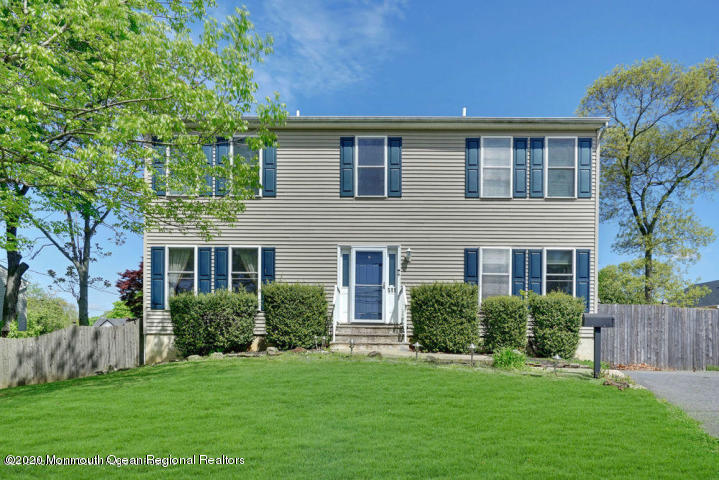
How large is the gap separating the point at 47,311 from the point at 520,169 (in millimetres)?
19686

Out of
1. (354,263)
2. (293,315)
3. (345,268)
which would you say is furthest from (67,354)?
(354,263)

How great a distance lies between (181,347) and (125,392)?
3.60 meters

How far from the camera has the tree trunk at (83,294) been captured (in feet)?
53.8

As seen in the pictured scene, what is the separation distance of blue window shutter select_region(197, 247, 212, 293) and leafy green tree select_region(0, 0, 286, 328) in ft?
4.57

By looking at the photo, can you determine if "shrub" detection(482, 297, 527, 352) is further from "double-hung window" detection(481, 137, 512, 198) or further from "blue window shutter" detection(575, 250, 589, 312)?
"double-hung window" detection(481, 137, 512, 198)

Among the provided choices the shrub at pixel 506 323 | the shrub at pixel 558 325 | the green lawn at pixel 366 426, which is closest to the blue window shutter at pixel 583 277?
the shrub at pixel 558 325

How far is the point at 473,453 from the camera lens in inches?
173

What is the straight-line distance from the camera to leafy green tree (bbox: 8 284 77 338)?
18391 mm

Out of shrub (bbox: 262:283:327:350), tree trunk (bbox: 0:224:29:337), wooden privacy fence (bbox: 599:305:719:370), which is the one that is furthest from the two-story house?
tree trunk (bbox: 0:224:29:337)

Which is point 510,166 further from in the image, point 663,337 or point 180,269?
point 180,269

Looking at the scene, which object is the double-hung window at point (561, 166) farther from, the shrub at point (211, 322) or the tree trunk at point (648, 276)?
the shrub at point (211, 322)

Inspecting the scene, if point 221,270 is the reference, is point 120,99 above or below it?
above

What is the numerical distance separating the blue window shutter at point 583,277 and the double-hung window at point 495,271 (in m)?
1.80

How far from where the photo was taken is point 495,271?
467 inches
